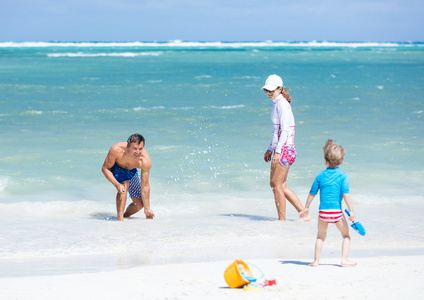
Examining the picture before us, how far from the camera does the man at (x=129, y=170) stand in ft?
21.8

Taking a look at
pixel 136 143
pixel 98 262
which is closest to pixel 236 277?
pixel 98 262

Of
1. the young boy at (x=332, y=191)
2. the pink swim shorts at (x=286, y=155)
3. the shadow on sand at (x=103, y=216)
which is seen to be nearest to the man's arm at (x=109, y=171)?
the shadow on sand at (x=103, y=216)

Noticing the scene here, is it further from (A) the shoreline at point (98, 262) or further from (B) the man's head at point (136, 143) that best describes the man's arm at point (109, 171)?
(A) the shoreline at point (98, 262)

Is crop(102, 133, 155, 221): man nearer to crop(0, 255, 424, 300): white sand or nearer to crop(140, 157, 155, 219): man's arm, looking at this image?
crop(140, 157, 155, 219): man's arm

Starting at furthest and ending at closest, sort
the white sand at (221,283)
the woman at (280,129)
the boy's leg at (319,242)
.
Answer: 1. the woman at (280,129)
2. the boy's leg at (319,242)
3. the white sand at (221,283)

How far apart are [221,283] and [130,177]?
2.80 metres

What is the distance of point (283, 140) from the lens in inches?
248

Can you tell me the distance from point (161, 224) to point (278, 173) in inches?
56.4

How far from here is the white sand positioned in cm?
412

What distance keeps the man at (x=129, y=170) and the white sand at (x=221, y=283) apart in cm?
184

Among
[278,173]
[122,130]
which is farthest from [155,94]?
[278,173]

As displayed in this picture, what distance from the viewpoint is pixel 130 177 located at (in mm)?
6961

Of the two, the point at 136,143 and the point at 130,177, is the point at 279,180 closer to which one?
the point at 136,143

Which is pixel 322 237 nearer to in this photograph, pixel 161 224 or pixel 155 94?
pixel 161 224
